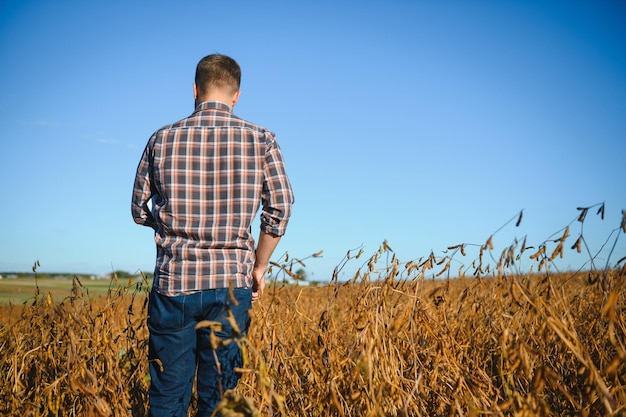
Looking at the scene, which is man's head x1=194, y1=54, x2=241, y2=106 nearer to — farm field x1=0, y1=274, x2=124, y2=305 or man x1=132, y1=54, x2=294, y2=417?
man x1=132, y1=54, x2=294, y2=417

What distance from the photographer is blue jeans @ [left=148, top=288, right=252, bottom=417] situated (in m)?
2.11

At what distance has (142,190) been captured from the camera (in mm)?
2338

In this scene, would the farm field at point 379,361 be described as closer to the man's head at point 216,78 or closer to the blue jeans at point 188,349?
the blue jeans at point 188,349

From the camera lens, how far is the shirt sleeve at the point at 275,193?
7.55 ft

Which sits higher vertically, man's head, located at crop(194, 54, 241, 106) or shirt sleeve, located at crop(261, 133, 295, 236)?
man's head, located at crop(194, 54, 241, 106)

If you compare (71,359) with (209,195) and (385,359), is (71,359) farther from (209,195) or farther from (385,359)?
(385,359)

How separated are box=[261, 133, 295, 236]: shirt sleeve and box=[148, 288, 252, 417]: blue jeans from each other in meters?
0.35

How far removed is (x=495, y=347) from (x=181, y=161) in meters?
2.67

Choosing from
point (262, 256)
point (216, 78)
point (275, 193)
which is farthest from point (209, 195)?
point (216, 78)

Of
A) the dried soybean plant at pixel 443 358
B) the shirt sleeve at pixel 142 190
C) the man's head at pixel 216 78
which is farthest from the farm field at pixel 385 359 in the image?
the man's head at pixel 216 78

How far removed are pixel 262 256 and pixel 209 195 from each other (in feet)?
1.39

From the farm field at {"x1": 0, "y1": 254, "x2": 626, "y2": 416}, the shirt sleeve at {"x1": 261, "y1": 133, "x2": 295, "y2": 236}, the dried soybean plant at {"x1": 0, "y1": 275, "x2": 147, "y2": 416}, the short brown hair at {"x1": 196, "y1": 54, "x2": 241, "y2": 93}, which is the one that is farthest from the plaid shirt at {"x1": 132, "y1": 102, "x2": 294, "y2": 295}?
the dried soybean plant at {"x1": 0, "y1": 275, "x2": 147, "y2": 416}

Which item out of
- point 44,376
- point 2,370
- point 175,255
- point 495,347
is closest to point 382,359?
point 175,255

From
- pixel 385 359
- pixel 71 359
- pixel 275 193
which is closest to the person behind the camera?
pixel 385 359
